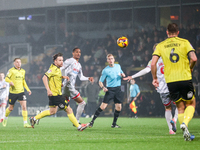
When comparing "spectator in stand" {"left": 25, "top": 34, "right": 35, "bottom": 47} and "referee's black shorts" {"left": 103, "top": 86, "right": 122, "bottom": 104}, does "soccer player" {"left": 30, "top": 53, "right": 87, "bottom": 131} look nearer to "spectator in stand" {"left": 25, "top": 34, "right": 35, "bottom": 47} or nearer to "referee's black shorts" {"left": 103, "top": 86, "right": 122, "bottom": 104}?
"referee's black shorts" {"left": 103, "top": 86, "right": 122, "bottom": 104}

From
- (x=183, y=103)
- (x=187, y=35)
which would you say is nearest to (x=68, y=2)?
(x=187, y=35)

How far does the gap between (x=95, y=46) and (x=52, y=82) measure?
42.0 ft

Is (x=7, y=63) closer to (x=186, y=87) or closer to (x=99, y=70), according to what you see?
(x=99, y=70)

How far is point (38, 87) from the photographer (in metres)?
18.4

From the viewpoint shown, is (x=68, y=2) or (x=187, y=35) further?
(x=68, y=2)

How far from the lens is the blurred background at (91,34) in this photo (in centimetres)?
1767

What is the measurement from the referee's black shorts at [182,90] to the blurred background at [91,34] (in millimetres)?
10940

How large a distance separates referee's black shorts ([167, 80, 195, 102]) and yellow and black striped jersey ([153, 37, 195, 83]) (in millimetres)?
62

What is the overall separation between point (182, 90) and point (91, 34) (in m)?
16.2

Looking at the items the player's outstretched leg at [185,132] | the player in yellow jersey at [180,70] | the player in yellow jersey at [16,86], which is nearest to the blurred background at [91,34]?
the player in yellow jersey at [16,86]

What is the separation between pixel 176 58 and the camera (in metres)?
5.06

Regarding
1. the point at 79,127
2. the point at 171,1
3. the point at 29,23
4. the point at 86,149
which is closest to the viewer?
the point at 86,149

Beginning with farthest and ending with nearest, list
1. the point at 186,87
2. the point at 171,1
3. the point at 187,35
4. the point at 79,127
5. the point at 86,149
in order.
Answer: the point at 171,1
the point at 187,35
the point at 79,127
the point at 186,87
the point at 86,149

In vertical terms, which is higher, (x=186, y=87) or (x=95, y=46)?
(x=95, y=46)
